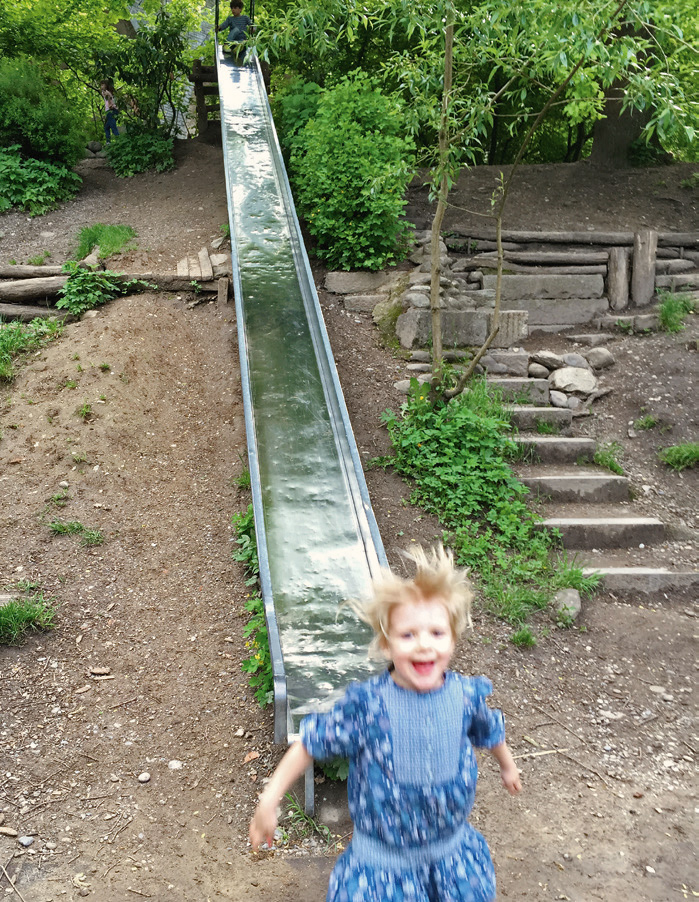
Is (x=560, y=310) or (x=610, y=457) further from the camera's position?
(x=560, y=310)

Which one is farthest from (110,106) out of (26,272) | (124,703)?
(124,703)

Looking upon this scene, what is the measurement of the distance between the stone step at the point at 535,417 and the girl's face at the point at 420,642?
5139 millimetres

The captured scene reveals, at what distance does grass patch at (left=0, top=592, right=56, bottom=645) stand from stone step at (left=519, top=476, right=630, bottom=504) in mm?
3584

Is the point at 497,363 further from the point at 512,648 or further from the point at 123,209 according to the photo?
the point at 123,209

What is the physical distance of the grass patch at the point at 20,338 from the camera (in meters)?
7.38

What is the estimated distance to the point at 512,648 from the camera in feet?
15.9

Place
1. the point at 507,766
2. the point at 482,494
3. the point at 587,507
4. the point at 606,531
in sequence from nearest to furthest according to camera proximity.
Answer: the point at 507,766 < the point at 606,531 < the point at 482,494 < the point at 587,507

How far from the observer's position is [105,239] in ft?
30.8

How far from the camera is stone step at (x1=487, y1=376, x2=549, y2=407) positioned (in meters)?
7.18

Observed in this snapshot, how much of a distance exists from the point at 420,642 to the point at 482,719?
1.08 ft

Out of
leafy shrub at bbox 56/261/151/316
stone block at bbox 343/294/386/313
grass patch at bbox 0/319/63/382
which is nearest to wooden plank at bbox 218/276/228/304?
leafy shrub at bbox 56/261/151/316

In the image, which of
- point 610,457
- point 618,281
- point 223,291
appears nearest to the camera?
point 610,457

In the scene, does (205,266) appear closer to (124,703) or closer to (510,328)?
(510,328)

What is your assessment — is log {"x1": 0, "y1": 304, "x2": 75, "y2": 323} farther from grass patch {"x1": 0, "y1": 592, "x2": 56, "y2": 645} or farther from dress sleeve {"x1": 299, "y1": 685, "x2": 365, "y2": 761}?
dress sleeve {"x1": 299, "y1": 685, "x2": 365, "y2": 761}
